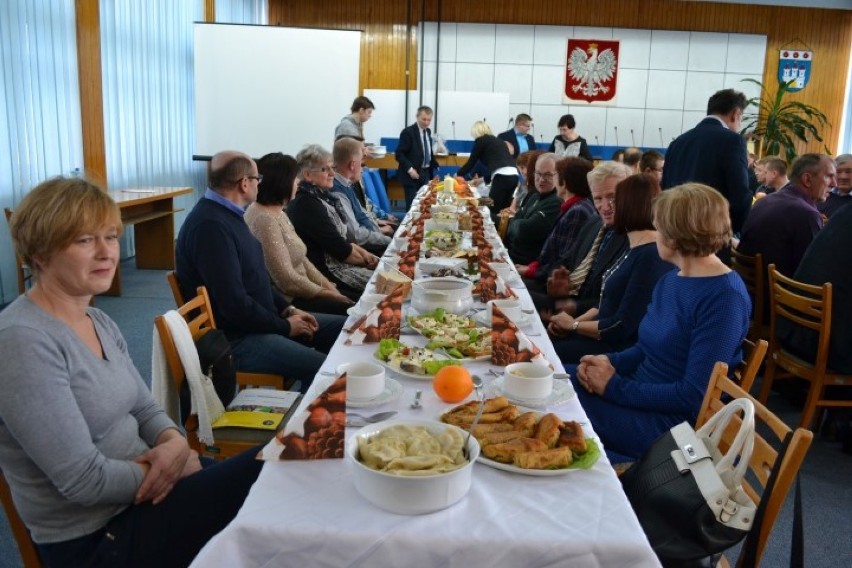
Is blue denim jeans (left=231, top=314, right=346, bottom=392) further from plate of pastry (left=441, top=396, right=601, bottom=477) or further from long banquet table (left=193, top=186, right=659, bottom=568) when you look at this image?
long banquet table (left=193, top=186, right=659, bottom=568)

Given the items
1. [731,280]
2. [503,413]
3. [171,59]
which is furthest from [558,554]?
[171,59]

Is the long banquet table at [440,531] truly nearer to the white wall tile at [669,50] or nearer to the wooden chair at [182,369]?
the wooden chair at [182,369]

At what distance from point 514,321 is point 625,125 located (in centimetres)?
1059

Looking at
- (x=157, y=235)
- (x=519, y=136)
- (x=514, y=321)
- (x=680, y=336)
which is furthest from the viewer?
(x=519, y=136)

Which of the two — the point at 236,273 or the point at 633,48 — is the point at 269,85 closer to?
the point at 633,48

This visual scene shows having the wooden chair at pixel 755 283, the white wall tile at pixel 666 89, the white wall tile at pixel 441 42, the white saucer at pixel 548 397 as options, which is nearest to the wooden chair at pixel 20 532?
the white saucer at pixel 548 397

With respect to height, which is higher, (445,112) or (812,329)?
(445,112)

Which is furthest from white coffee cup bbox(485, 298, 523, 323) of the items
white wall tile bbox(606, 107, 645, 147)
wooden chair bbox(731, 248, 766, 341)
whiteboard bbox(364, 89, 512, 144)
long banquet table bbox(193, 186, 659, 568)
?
white wall tile bbox(606, 107, 645, 147)

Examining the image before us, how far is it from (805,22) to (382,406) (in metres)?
12.9

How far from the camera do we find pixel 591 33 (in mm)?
11609

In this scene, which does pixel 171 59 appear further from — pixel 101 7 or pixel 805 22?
pixel 805 22

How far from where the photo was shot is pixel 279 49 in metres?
8.48

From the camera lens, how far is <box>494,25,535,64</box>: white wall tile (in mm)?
11672

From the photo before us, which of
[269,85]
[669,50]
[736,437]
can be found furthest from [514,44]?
[736,437]
